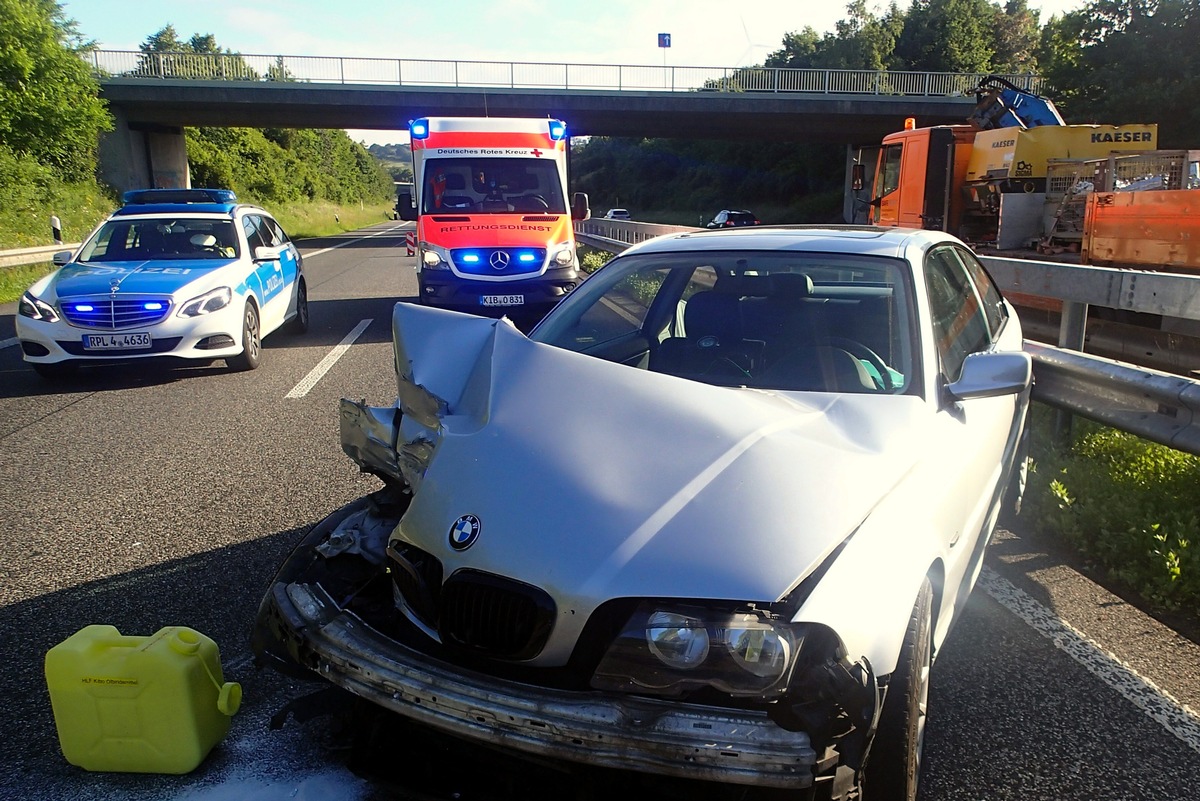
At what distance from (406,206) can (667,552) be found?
39.3 ft

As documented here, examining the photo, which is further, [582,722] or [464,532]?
[464,532]

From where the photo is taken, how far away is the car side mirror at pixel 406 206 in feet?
42.8

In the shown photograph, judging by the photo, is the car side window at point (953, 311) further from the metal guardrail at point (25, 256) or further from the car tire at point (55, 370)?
the metal guardrail at point (25, 256)

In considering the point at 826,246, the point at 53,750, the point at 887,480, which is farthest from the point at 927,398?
the point at 53,750

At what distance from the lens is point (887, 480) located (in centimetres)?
247

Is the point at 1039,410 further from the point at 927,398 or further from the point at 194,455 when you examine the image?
the point at 194,455

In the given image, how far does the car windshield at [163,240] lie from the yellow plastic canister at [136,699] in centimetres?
772

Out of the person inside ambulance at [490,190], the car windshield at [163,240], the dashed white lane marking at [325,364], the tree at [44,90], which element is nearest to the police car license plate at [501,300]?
the person inside ambulance at [490,190]

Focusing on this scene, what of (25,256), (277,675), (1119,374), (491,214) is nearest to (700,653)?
(277,675)

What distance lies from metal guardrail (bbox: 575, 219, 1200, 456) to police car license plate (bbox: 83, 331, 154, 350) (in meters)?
7.14

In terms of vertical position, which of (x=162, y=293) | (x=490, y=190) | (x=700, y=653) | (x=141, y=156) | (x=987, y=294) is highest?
(x=141, y=156)

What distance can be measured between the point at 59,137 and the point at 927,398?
1451 inches

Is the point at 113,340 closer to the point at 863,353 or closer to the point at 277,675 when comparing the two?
the point at 277,675

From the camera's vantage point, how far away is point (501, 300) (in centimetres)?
1197
